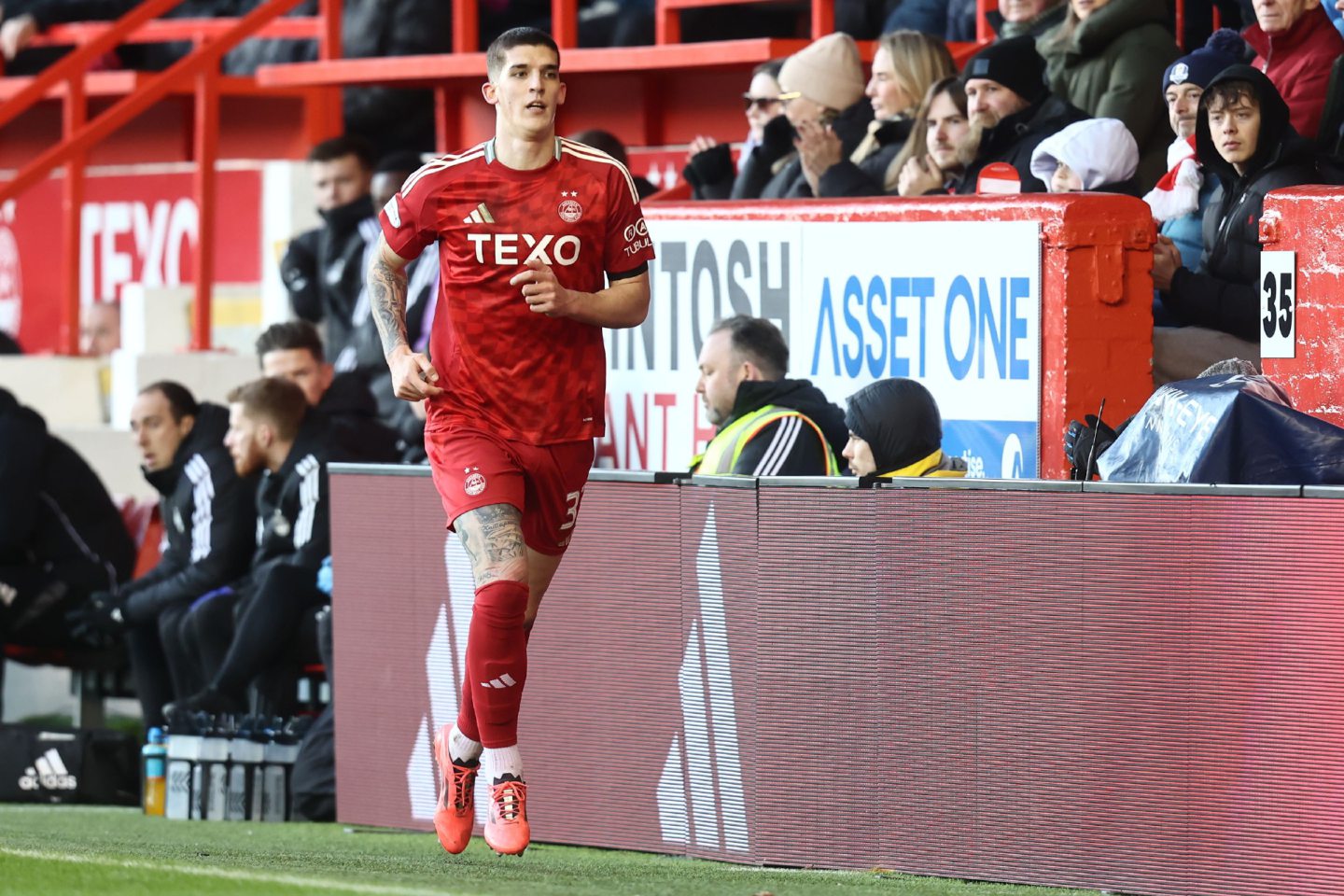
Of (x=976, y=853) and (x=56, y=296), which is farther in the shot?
(x=56, y=296)

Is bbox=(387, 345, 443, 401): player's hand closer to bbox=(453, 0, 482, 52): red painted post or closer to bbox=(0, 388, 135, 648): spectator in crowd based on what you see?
bbox=(0, 388, 135, 648): spectator in crowd

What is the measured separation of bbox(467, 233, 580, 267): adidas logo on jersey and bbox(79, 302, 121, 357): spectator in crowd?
9.30m

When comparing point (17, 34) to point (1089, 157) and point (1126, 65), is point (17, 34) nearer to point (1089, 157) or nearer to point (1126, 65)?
point (1126, 65)

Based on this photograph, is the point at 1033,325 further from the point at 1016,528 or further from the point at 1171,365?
the point at 1016,528

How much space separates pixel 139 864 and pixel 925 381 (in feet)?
10.3

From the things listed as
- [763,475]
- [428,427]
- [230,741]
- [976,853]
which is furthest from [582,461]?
[230,741]

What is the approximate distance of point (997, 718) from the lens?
6.78 meters

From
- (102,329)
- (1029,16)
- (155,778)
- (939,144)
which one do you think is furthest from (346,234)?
(939,144)

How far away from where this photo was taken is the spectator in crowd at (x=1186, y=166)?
8273 mm

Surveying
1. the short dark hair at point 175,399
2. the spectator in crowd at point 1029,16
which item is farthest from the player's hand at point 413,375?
the short dark hair at point 175,399

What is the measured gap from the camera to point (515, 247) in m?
6.60

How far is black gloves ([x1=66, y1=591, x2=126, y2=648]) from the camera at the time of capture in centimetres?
1105

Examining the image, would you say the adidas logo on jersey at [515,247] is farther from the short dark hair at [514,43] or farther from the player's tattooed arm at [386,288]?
the short dark hair at [514,43]

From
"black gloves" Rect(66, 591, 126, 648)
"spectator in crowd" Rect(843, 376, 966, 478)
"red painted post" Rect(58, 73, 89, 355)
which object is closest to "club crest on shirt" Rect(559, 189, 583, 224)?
"spectator in crowd" Rect(843, 376, 966, 478)
